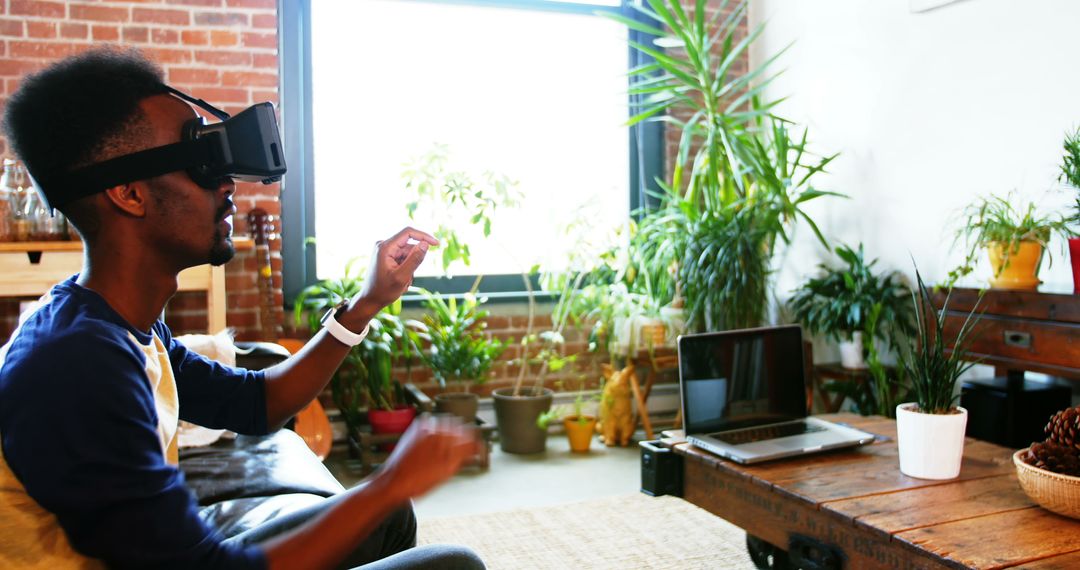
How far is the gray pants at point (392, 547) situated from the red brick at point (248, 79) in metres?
2.47

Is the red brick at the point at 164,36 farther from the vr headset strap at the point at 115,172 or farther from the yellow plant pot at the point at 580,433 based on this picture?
the vr headset strap at the point at 115,172

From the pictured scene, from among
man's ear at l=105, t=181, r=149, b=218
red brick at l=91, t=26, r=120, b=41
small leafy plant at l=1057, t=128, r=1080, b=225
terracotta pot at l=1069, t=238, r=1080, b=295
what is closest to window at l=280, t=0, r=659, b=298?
red brick at l=91, t=26, r=120, b=41

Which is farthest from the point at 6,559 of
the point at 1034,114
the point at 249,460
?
the point at 1034,114

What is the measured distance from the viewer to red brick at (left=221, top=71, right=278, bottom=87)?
3758 millimetres

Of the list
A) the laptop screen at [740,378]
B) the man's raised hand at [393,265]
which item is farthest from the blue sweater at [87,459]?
the laptop screen at [740,378]

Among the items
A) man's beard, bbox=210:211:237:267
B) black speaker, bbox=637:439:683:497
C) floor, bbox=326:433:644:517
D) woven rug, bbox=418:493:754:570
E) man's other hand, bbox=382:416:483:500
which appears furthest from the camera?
floor, bbox=326:433:644:517

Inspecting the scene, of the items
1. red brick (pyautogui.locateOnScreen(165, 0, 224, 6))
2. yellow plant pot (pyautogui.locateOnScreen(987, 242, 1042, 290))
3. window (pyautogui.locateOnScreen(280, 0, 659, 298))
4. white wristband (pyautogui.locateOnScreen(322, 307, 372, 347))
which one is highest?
red brick (pyautogui.locateOnScreen(165, 0, 224, 6))

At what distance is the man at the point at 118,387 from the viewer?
3.06 feet

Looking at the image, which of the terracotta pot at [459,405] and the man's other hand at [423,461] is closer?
the man's other hand at [423,461]

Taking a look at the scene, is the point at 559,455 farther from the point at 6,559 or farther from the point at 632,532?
the point at 6,559

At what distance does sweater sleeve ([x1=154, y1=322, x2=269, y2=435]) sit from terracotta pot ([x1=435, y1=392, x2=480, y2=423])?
237 centimetres

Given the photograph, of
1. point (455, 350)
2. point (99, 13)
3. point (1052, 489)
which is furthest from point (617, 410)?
point (99, 13)

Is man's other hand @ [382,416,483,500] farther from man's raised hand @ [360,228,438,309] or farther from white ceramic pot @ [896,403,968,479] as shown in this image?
white ceramic pot @ [896,403,968,479]

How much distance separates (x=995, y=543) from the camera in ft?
4.58
